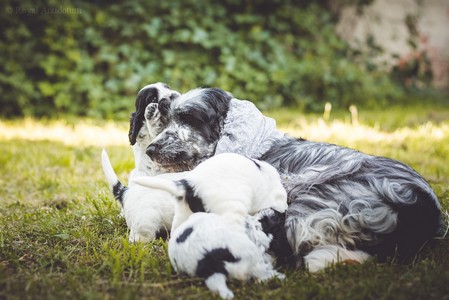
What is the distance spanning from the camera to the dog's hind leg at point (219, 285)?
2.19 meters

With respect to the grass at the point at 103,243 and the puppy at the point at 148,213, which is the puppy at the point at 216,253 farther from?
the puppy at the point at 148,213

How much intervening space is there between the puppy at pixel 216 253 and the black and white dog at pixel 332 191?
396 mm

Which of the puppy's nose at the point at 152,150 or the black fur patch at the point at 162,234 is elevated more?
the puppy's nose at the point at 152,150

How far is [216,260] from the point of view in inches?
88.7

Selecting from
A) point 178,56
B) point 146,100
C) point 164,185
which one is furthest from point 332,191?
point 178,56

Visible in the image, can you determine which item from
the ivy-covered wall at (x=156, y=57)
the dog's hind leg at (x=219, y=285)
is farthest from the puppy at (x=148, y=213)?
the ivy-covered wall at (x=156, y=57)

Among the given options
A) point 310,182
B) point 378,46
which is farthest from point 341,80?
point 310,182

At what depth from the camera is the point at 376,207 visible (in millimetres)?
2609

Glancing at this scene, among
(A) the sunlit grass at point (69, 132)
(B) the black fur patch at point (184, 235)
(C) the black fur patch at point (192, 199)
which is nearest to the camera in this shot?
(B) the black fur patch at point (184, 235)

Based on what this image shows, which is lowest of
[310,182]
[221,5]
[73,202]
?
[73,202]

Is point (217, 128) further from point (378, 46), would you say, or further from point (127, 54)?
point (378, 46)

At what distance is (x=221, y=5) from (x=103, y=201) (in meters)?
5.96

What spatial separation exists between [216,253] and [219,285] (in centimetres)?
14

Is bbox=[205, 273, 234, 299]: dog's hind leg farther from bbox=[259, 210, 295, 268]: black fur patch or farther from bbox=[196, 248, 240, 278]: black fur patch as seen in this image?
bbox=[259, 210, 295, 268]: black fur patch
